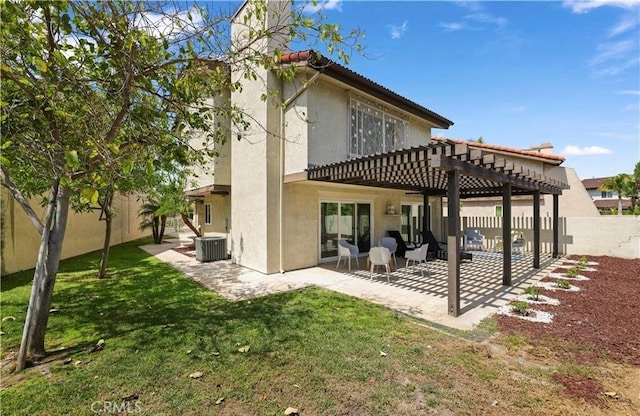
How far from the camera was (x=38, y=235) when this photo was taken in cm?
→ 1317

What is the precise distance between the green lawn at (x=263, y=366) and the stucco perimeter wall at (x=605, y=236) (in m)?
14.5

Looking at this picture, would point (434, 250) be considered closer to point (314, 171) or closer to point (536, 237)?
point (536, 237)

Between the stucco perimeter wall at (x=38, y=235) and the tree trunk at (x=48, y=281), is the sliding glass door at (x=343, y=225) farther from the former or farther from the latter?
the stucco perimeter wall at (x=38, y=235)

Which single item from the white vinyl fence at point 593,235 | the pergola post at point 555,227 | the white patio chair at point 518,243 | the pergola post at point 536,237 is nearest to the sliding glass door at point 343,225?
the pergola post at point 536,237

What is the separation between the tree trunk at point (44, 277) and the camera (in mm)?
4571

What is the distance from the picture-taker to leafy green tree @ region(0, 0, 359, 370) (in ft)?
13.3

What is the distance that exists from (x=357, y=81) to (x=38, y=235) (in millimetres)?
16068

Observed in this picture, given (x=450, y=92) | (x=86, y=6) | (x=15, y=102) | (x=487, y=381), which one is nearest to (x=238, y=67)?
(x=86, y=6)

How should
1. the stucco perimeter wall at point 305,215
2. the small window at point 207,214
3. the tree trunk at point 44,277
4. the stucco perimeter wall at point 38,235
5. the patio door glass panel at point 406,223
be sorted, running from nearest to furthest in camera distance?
the tree trunk at point 44,277 < the stucco perimeter wall at point 305,215 < the stucco perimeter wall at point 38,235 < the patio door glass panel at point 406,223 < the small window at point 207,214

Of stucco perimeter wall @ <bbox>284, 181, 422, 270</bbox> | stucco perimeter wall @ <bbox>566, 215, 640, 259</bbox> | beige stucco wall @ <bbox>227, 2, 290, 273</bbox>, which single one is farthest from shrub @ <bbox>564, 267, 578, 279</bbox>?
beige stucco wall @ <bbox>227, 2, 290, 273</bbox>

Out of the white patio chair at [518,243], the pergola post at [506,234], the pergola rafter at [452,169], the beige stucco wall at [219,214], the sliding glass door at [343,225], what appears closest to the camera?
the pergola rafter at [452,169]

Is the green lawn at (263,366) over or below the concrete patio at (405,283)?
over

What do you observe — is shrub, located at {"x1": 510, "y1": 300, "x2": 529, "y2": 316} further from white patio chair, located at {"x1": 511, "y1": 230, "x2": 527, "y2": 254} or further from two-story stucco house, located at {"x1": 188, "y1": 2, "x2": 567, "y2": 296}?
white patio chair, located at {"x1": 511, "y1": 230, "x2": 527, "y2": 254}

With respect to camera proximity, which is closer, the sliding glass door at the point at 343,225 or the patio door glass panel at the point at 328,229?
the patio door glass panel at the point at 328,229
